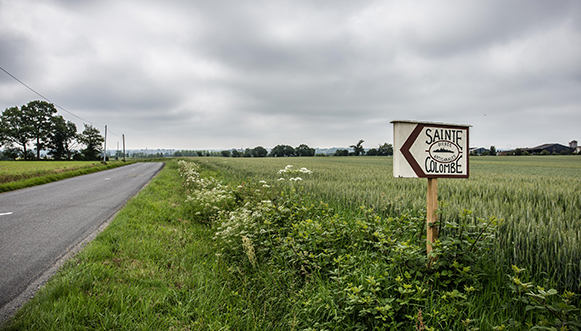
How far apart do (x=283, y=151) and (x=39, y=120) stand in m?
67.5

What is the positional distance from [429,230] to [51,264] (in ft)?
17.8

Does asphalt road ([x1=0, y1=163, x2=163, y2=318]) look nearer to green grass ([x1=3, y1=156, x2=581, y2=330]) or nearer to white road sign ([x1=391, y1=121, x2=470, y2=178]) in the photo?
green grass ([x1=3, y1=156, x2=581, y2=330])

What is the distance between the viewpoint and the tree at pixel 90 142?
7325cm

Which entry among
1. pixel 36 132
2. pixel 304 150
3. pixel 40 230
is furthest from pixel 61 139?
pixel 40 230

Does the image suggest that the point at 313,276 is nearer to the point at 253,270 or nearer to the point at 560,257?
the point at 253,270

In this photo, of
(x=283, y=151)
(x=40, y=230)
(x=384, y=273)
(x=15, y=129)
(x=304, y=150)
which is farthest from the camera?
(x=283, y=151)

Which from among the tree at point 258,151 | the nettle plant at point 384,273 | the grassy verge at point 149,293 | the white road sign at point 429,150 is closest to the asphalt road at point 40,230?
the grassy verge at point 149,293

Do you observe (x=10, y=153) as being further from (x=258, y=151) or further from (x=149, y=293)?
(x=149, y=293)

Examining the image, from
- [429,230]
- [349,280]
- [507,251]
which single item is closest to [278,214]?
[349,280]

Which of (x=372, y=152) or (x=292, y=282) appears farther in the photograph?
(x=372, y=152)

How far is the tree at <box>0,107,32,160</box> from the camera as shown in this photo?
5544 centimetres

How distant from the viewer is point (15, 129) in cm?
5659

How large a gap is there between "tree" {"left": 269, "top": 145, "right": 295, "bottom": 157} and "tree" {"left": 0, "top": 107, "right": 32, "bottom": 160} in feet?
217

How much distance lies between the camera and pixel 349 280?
2.64 meters
